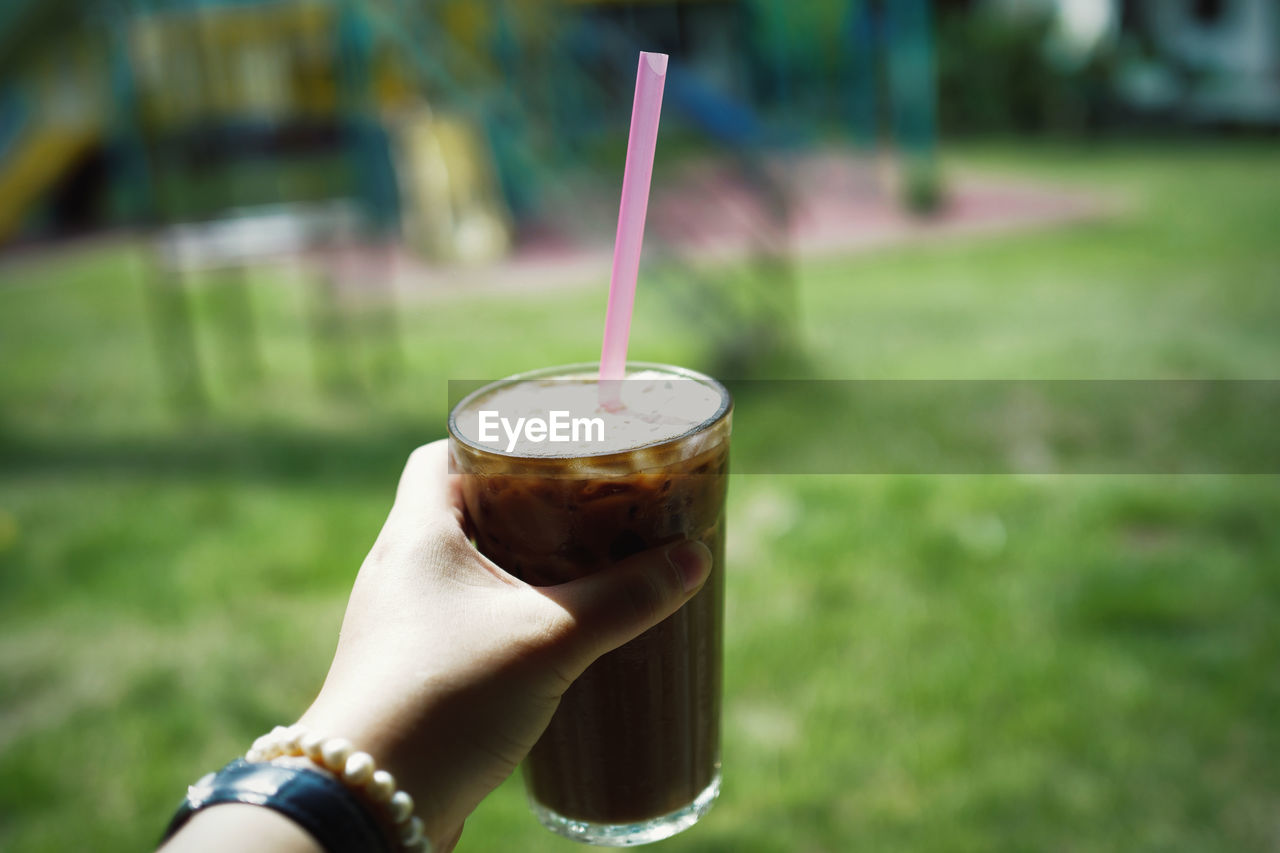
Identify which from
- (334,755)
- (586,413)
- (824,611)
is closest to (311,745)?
(334,755)

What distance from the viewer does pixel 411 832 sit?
88cm

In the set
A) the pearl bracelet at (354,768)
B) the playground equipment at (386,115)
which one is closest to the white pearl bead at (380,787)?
the pearl bracelet at (354,768)

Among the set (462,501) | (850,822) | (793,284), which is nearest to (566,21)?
(793,284)

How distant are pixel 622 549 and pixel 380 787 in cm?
32

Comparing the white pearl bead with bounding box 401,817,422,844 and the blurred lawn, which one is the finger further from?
the blurred lawn

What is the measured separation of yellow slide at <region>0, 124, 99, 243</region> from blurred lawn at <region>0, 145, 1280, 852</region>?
21.3 feet

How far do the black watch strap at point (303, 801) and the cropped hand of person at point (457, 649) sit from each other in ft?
0.08

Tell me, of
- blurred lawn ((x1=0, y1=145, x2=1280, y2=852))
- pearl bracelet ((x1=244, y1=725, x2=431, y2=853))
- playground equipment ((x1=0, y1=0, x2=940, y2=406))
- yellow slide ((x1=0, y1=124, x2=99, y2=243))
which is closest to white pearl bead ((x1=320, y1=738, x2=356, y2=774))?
pearl bracelet ((x1=244, y1=725, x2=431, y2=853))

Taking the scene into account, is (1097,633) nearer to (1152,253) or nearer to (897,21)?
(1152,253)

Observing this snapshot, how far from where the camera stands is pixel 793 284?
681 cm

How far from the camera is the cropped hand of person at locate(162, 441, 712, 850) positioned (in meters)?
0.89

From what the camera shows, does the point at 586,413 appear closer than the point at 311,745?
No

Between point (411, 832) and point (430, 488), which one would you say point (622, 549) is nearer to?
point (430, 488)

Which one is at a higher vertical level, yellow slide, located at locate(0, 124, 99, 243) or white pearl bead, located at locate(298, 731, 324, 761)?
yellow slide, located at locate(0, 124, 99, 243)
